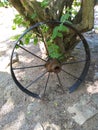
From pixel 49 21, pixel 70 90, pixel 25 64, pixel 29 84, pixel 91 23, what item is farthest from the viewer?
pixel 25 64

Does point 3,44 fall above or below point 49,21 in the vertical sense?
below

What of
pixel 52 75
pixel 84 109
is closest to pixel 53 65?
pixel 52 75

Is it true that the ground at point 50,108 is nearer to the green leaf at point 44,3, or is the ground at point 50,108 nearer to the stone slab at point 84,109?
the stone slab at point 84,109

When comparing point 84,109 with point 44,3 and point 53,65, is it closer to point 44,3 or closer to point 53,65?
point 53,65

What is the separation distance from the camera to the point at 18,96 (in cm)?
289

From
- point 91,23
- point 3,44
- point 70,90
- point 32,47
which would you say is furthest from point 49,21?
point 3,44

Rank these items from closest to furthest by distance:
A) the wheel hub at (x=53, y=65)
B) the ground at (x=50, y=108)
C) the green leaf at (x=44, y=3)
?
the green leaf at (x=44, y=3) < the ground at (x=50, y=108) < the wheel hub at (x=53, y=65)

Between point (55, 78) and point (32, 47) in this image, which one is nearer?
point (55, 78)

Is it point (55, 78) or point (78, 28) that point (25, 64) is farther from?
point (78, 28)

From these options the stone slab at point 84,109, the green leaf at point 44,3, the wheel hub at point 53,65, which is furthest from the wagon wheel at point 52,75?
the green leaf at point 44,3

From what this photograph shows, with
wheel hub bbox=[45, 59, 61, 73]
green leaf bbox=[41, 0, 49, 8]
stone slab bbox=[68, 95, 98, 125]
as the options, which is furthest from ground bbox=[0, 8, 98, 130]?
green leaf bbox=[41, 0, 49, 8]

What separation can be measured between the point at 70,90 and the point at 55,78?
0.29 metres

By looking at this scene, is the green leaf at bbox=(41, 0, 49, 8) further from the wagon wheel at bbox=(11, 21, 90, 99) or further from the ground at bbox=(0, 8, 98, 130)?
the ground at bbox=(0, 8, 98, 130)

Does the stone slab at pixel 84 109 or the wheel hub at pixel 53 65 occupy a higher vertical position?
the wheel hub at pixel 53 65
